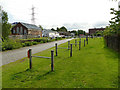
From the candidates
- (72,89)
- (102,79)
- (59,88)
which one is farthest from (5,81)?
(102,79)

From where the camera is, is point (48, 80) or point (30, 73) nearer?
point (48, 80)

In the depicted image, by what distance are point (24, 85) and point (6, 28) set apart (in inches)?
684

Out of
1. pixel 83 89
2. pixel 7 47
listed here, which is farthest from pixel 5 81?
pixel 7 47

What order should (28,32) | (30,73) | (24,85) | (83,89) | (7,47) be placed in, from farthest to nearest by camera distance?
(28,32)
(7,47)
(30,73)
(24,85)
(83,89)

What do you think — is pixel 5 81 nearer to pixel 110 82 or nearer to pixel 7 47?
pixel 110 82

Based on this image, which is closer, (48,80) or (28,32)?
(48,80)

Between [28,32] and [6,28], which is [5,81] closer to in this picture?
[6,28]

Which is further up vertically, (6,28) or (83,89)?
(6,28)

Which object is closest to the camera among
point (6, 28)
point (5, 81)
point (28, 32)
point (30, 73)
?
point (5, 81)

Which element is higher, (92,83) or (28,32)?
(28,32)

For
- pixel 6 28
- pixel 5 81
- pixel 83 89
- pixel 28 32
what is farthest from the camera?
pixel 28 32

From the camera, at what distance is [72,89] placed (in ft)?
12.7

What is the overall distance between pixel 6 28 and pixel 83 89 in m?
18.6

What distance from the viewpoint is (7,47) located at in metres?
14.4
